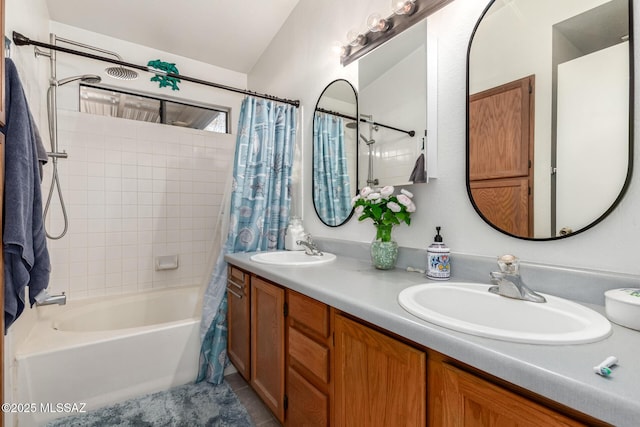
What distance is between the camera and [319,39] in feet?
6.54

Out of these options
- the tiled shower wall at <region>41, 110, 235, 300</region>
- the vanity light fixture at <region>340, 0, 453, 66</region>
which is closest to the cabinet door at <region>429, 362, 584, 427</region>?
the vanity light fixture at <region>340, 0, 453, 66</region>

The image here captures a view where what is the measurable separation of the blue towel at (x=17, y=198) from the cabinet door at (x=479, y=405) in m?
1.39

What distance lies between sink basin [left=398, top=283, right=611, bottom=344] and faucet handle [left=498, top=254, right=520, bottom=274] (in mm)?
86

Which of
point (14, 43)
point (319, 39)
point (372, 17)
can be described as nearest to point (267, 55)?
point (319, 39)

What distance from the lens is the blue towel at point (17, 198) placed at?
3.24 ft

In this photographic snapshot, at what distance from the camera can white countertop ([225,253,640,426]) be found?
0.43 metres

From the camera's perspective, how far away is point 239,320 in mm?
1733

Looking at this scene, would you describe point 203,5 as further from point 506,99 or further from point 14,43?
point 506,99

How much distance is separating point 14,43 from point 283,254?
5.74 feet

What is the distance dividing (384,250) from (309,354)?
55 cm

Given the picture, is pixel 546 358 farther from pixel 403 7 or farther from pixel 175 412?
pixel 175 412

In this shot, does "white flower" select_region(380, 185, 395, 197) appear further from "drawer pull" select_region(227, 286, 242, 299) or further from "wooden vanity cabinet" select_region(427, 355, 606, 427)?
"drawer pull" select_region(227, 286, 242, 299)

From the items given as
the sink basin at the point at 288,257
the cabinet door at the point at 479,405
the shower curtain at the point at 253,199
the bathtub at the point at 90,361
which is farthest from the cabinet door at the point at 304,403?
the bathtub at the point at 90,361

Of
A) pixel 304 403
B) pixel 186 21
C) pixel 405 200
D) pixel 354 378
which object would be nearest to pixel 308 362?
pixel 304 403
